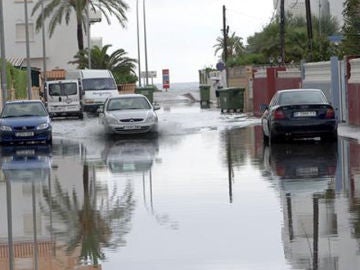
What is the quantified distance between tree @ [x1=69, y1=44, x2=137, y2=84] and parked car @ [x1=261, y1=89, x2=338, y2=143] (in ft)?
172

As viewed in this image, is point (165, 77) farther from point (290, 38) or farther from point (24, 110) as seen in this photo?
point (24, 110)

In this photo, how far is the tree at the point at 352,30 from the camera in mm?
37500

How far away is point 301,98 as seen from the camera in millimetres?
27781

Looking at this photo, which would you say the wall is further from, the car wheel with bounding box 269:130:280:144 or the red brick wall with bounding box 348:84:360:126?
the car wheel with bounding box 269:130:280:144

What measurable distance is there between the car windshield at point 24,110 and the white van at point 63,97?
845 inches

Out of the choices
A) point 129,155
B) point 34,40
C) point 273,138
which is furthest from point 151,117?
point 34,40

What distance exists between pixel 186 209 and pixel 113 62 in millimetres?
68174

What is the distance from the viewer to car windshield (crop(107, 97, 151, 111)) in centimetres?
3506

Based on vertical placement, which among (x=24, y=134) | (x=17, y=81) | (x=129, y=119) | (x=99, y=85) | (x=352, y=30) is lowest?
(x=24, y=134)

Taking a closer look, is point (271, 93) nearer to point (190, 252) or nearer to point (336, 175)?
point (336, 175)

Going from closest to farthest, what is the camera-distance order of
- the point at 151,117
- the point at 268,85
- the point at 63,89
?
the point at 151,117 → the point at 268,85 → the point at 63,89

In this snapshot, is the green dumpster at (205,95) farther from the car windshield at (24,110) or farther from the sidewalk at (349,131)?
the car windshield at (24,110)

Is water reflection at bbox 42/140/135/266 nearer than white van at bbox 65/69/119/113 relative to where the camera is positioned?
Yes

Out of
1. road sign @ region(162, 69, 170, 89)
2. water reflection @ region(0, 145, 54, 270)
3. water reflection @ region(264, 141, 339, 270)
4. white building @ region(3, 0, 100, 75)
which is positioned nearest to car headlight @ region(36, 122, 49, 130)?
water reflection @ region(0, 145, 54, 270)
